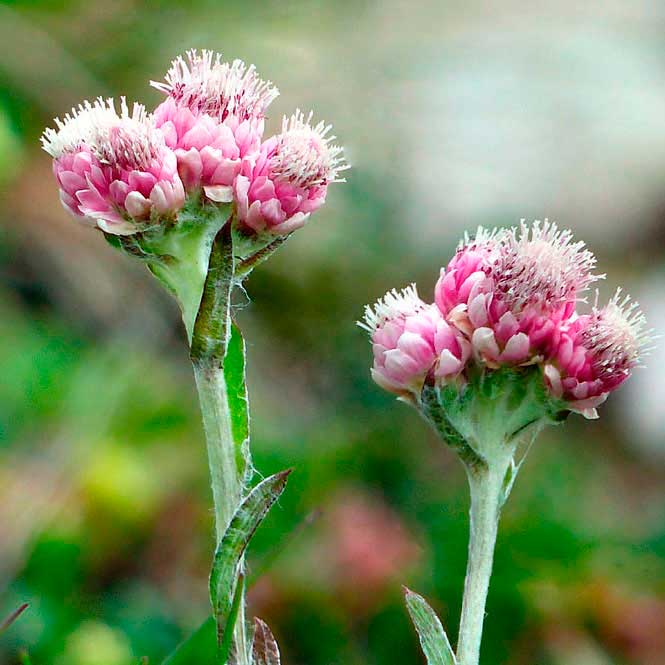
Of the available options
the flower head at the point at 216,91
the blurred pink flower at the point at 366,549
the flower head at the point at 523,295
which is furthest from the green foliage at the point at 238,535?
the blurred pink flower at the point at 366,549

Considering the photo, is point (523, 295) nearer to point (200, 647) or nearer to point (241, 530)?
point (241, 530)

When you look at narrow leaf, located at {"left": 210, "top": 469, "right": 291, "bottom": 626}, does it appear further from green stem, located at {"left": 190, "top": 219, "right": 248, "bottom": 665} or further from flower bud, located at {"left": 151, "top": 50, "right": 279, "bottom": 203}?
flower bud, located at {"left": 151, "top": 50, "right": 279, "bottom": 203}

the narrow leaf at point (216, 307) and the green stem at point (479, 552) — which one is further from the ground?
the narrow leaf at point (216, 307)

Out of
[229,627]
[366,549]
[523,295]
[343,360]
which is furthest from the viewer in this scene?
[343,360]

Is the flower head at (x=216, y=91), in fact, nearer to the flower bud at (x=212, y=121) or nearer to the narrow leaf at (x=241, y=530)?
the flower bud at (x=212, y=121)

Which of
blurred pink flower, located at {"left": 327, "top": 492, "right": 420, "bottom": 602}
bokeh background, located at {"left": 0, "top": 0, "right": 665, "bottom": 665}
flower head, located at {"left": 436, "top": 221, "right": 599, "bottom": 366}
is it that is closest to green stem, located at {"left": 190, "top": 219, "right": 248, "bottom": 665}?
bokeh background, located at {"left": 0, "top": 0, "right": 665, "bottom": 665}

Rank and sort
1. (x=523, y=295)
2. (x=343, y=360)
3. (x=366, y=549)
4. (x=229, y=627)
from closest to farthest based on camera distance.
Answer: (x=229, y=627)
(x=523, y=295)
(x=366, y=549)
(x=343, y=360)

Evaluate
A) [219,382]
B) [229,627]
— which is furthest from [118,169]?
[229,627]
